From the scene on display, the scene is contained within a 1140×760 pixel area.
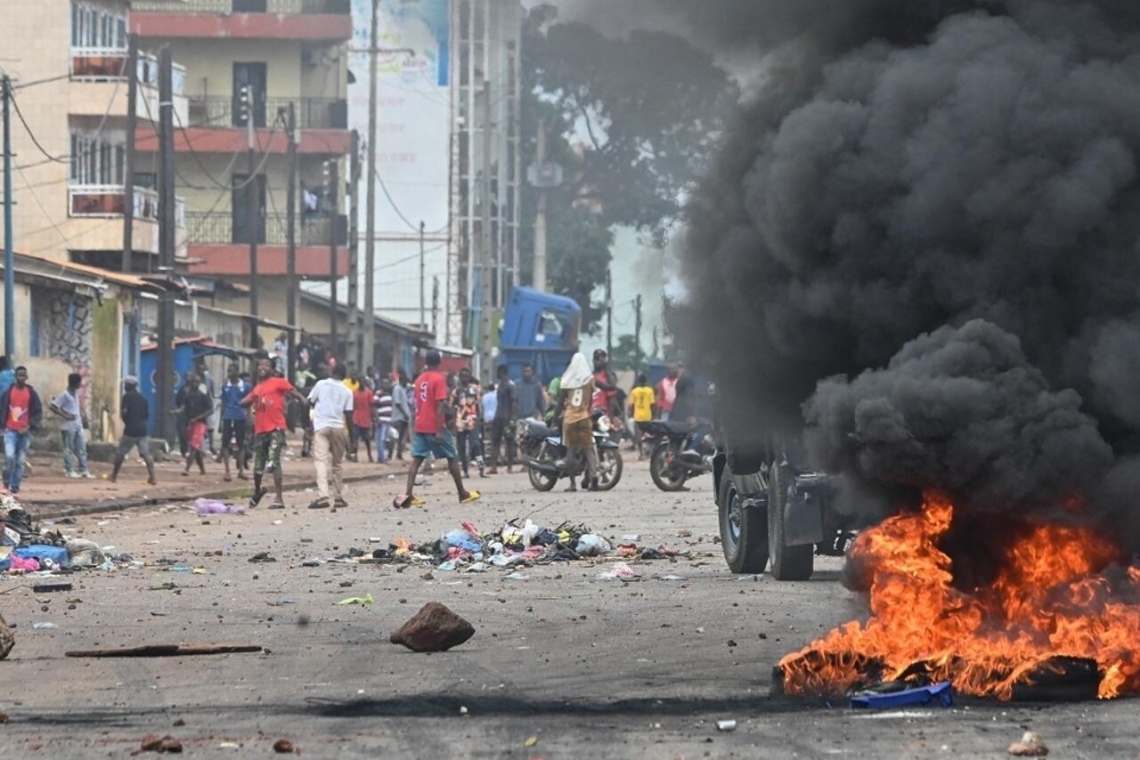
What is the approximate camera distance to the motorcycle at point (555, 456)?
27672 mm

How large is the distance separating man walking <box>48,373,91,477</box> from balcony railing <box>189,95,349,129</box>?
31.4 meters

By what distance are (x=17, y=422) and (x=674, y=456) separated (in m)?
8.62

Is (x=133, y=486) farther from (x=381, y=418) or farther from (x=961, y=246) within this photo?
(x=961, y=246)

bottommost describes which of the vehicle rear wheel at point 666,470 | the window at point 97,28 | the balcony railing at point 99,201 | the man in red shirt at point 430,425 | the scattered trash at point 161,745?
the scattered trash at point 161,745

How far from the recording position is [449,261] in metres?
73.0

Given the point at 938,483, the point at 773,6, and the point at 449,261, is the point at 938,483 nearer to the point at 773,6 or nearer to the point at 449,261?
the point at 773,6

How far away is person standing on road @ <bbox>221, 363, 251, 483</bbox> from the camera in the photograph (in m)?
32.4

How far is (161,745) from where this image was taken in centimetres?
745

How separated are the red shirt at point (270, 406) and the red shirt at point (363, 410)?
47.5 ft

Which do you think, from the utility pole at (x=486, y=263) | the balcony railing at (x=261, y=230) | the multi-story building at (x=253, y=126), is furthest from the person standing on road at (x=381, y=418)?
the balcony railing at (x=261, y=230)

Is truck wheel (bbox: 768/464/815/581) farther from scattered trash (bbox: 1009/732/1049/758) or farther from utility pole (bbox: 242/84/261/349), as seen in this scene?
utility pole (bbox: 242/84/261/349)

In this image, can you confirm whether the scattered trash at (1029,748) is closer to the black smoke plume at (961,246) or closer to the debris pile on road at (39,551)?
the black smoke plume at (961,246)

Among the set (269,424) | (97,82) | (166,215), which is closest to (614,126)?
(269,424)

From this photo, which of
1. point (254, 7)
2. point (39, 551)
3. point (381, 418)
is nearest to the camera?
point (39, 551)
